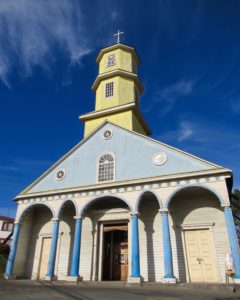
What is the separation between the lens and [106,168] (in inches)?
631

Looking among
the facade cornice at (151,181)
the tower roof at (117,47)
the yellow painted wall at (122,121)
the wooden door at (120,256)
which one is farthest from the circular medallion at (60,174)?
the tower roof at (117,47)

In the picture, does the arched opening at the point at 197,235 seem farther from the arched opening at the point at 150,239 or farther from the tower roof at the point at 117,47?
the tower roof at the point at 117,47

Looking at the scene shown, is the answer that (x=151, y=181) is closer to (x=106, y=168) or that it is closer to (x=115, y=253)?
(x=106, y=168)

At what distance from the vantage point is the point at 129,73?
71.7 feet

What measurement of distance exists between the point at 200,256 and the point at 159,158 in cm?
552

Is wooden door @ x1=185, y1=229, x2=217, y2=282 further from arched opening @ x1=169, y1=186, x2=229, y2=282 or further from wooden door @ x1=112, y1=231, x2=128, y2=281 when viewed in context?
wooden door @ x1=112, y1=231, x2=128, y2=281

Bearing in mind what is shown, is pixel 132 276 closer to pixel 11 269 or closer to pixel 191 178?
pixel 191 178

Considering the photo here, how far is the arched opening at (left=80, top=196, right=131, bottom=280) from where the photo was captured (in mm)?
15086

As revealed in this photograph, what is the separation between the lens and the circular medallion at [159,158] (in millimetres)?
14419

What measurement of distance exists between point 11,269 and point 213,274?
36.9ft

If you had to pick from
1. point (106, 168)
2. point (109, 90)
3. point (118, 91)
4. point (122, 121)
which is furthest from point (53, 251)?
point (109, 90)

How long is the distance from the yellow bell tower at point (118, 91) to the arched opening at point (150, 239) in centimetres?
603

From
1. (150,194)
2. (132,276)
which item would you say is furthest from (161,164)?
(132,276)

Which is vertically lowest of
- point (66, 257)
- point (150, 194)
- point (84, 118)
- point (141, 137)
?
point (66, 257)
